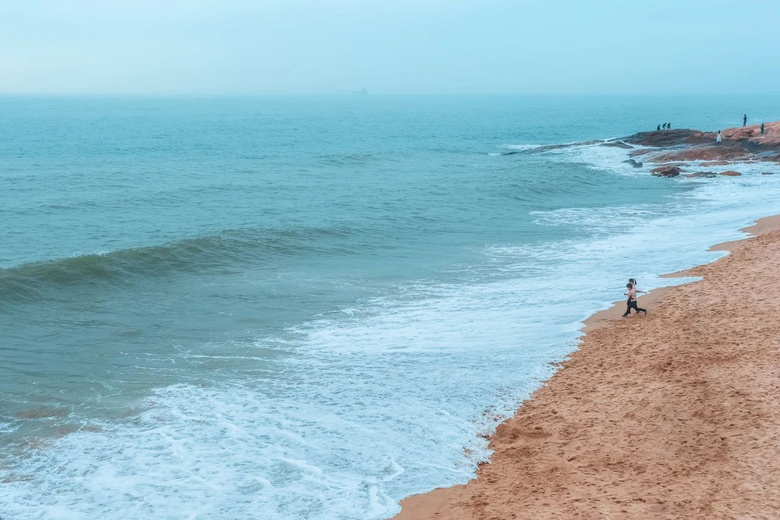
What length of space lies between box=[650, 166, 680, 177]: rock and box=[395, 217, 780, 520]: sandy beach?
1149 inches

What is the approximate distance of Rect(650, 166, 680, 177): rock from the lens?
4384 centimetres

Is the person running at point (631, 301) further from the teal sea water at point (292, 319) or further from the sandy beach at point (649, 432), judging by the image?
the teal sea water at point (292, 319)

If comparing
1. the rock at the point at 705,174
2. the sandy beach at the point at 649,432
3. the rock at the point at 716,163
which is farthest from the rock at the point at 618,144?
the sandy beach at the point at 649,432

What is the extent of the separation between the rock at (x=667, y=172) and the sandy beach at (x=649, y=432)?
29178mm

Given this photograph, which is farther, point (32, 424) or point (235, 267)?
point (235, 267)

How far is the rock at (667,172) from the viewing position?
43.8 meters

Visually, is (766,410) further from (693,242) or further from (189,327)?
(693,242)

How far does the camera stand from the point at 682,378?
12836 millimetres

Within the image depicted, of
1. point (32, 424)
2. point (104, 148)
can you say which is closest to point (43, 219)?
point (32, 424)

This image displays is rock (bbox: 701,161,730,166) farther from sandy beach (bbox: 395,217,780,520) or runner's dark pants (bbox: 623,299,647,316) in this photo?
runner's dark pants (bbox: 623,299,647,316)

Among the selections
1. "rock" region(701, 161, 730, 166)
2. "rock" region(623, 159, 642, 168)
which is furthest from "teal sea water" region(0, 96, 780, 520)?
"rock" region(623, 159, 642, 168)

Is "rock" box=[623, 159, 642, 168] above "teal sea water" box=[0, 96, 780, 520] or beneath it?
above

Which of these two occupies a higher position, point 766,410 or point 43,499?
point 766,410

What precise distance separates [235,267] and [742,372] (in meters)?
16.1
